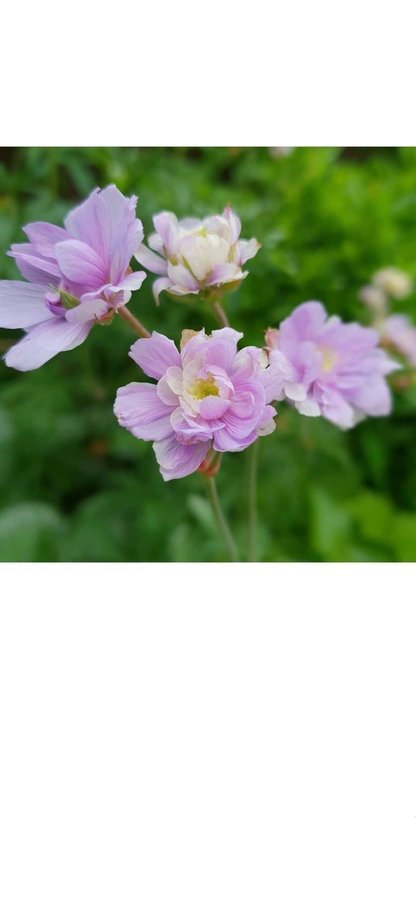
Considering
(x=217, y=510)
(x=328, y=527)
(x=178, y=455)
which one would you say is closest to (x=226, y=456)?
(x=328, y=527)

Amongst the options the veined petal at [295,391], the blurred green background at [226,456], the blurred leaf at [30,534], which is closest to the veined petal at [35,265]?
the veined petal at [295,391]

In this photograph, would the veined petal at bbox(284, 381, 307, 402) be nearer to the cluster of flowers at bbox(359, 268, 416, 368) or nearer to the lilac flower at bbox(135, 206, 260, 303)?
the lilac flower at bbox(135, 206, 260, 303)

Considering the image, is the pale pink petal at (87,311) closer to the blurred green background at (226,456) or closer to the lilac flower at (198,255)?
the lilac flower at (198,255)

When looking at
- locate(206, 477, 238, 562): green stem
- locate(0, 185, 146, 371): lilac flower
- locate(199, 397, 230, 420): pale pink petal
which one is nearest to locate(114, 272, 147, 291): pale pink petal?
locate(0, 185, 146, 371): lilac flower

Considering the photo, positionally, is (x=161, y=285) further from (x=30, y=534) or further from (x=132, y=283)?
(x=30, y=534)
